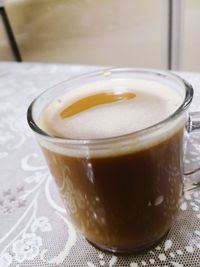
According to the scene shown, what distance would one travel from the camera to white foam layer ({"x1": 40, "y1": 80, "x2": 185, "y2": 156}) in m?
0.25

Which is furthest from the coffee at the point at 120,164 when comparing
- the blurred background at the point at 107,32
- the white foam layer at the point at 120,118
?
the blurred background at the point at 107,32

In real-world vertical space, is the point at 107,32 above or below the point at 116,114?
below

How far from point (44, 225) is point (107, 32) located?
1.10m

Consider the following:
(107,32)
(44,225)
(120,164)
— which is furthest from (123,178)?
(107,32)

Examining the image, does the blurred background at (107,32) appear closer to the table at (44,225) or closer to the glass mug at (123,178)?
the table at (44,225)

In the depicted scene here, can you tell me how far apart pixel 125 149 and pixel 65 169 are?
2.3 inches

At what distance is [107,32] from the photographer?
133cm

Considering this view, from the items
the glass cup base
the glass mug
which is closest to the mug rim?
the glass mug

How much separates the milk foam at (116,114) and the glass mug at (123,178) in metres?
0.01

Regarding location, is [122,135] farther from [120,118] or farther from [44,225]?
[44,225]

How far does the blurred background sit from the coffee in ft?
3.22

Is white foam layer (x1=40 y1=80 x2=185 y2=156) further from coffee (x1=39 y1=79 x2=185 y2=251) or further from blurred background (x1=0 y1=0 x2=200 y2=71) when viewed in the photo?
blurred background (x1=0 y1=0 x2=200 y2=71)

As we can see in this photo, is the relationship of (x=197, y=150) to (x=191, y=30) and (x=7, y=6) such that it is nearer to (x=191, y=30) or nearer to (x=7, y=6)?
(x=191, y=30)

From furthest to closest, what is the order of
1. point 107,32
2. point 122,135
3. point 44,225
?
point 107,32 < point 44,225 < point 122,135
